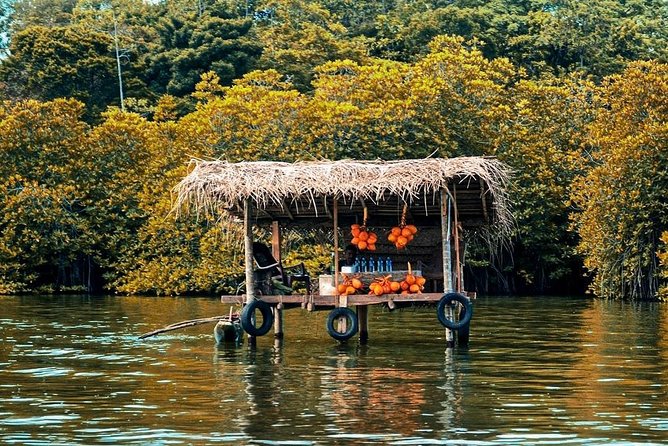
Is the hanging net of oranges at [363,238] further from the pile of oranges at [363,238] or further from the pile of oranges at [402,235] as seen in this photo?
the pile of oranges at [402,235]

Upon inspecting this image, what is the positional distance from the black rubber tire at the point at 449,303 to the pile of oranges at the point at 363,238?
6.27 ft

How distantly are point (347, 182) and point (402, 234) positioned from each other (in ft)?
6.34

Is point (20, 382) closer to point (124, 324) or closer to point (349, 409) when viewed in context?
point (349, 409)

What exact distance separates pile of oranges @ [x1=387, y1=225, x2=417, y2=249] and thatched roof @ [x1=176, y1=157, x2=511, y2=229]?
0.44 meters

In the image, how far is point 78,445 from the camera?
13.6m

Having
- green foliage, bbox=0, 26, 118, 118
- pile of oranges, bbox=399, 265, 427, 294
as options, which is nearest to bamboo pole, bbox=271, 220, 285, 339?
pile of oranges, bbox=399, 265, 427, 294

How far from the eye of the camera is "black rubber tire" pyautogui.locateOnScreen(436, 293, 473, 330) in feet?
75.7

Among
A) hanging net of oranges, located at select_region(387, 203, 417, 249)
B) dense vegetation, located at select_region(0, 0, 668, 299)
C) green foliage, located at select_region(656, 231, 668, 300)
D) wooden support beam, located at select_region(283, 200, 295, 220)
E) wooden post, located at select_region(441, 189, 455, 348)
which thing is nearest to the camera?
wooden post, located at select_region(441, 189, 455, 348)

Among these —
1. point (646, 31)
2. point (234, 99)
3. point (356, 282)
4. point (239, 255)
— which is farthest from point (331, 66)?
point (356, 282)

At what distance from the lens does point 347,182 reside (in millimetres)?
22859

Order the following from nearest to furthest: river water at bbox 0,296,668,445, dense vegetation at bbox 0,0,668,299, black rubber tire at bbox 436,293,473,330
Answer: river water at bbox 0,296,668,445, black rubber tire at bbox 436,293,473,330, dense vegetation at bbox 0,0,668,299

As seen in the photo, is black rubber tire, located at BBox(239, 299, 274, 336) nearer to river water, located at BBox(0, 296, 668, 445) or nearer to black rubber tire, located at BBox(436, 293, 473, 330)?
river water, located at BBox(0, 296, 668, 445)

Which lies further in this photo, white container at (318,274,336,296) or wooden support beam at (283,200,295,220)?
wooden support beam at (283,200,295,220)

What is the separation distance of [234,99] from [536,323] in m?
19.3
